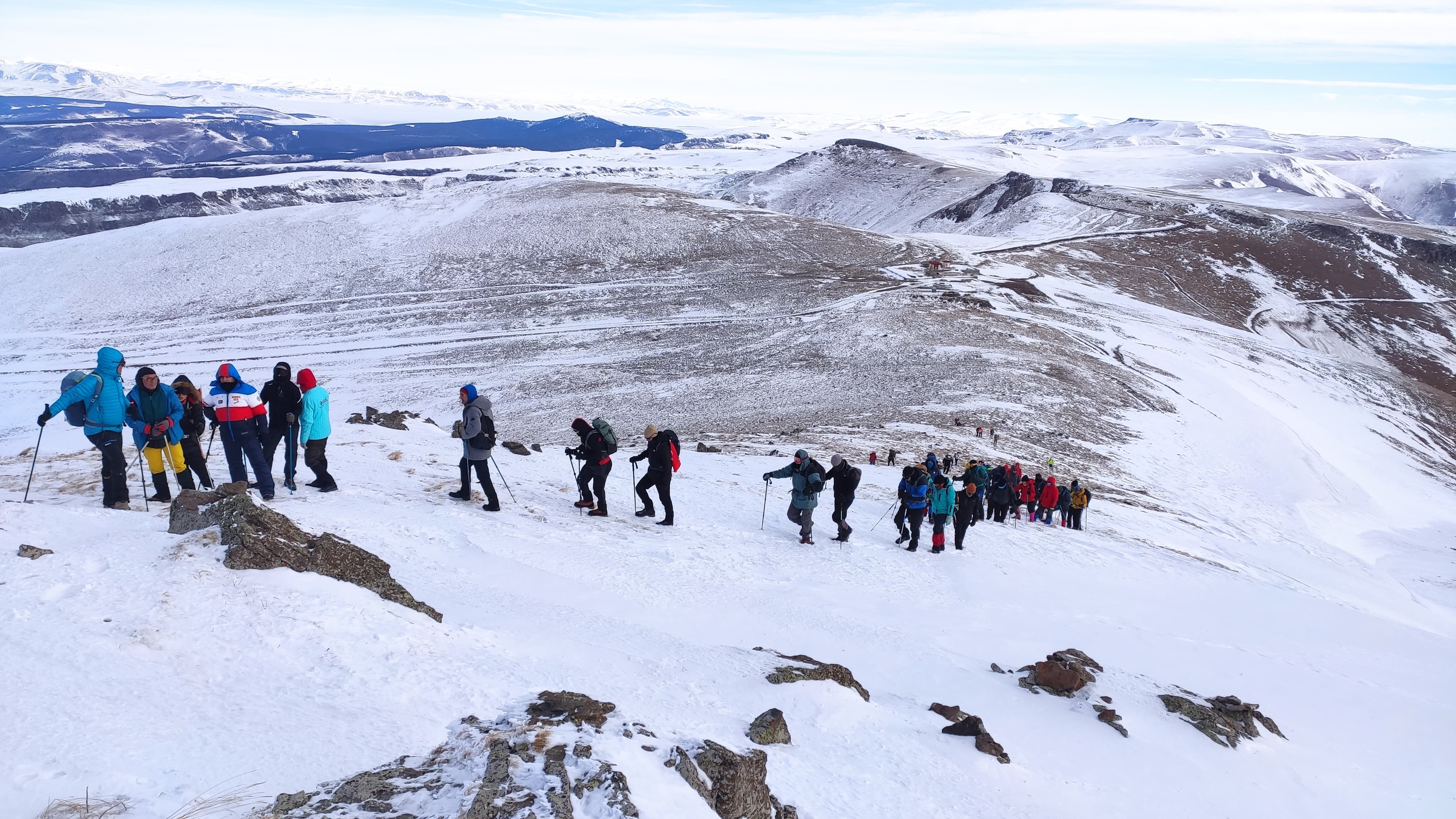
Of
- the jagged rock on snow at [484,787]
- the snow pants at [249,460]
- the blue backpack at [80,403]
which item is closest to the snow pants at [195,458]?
the snow pants at [249,460]

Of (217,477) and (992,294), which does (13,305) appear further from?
(992,294)

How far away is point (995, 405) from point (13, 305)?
6147 centimetres

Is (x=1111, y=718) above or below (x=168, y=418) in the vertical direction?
below

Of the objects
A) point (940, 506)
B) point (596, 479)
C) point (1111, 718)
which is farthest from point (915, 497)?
point (1111, 718)

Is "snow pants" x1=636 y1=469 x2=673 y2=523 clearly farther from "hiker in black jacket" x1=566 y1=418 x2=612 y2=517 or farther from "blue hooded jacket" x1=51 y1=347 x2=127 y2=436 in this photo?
"blue hooded jacket" x1=51 y1=347 x2=127 y2=436

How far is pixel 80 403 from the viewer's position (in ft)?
31.5

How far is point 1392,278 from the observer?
71750mm

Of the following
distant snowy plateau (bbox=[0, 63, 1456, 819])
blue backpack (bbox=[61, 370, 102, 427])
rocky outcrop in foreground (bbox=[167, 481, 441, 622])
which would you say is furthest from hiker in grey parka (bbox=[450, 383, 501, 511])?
blue backpack (bbox=[61, 370, 102, 427])

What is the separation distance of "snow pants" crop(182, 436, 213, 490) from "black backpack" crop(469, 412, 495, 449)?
11.6 feet

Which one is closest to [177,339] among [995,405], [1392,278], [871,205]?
[995,405]

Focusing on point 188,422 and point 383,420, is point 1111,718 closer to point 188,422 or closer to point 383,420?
point 188,422

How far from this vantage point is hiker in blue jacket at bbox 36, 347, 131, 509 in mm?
9609

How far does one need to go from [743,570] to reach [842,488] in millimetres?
2779

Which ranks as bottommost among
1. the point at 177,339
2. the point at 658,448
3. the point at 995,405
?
the point at 177,339
